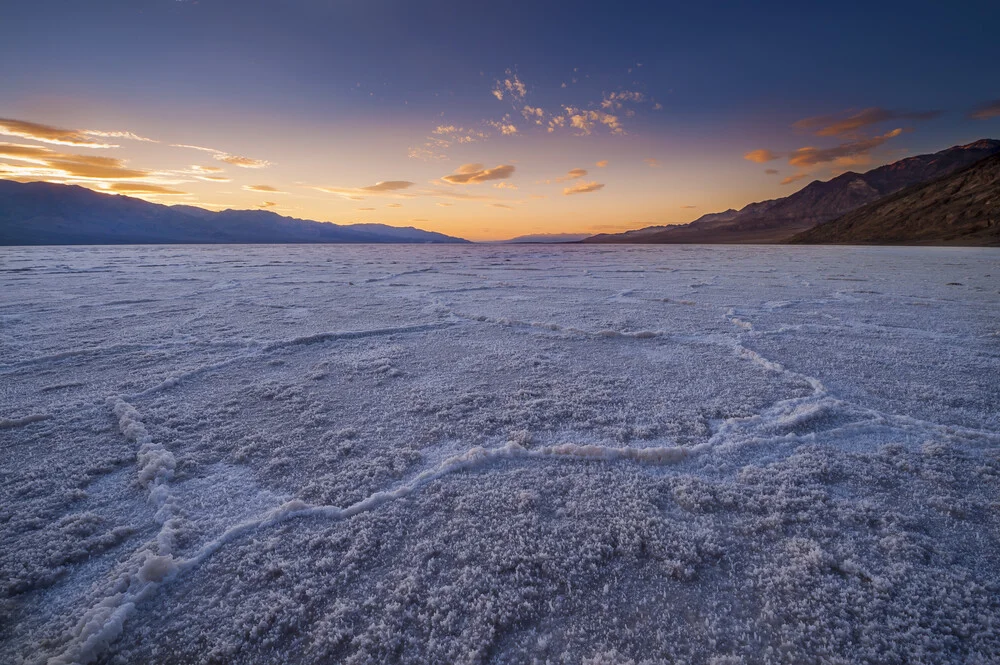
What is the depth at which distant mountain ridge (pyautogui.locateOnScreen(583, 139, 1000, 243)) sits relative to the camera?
11900 cm

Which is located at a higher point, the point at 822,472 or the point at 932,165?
the point at 932,165

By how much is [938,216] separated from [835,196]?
310 ft

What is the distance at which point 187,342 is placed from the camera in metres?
3.73

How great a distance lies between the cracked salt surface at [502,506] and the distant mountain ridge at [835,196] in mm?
126796

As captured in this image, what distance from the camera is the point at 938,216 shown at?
50.3 m

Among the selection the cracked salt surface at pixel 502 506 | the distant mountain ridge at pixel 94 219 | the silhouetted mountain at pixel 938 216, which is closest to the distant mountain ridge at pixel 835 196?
the silhouetted mountain at pixel 938 216

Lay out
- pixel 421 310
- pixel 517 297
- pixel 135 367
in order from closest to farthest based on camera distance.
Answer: pixel 135 367 → pixel 421 310 → pixel 517 297

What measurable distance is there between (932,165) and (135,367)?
675 feet

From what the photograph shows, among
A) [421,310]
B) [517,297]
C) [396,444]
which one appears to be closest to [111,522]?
[396,444]

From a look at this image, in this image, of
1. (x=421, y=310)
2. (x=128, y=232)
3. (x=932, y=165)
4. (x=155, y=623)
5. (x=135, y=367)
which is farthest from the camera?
(x=128, y=232)

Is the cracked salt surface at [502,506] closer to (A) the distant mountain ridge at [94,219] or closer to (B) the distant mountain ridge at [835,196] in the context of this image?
(B) the distant mountain ridge at [835,196]

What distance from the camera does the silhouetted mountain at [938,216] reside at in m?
44.1

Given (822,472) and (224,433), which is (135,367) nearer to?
(224,433)

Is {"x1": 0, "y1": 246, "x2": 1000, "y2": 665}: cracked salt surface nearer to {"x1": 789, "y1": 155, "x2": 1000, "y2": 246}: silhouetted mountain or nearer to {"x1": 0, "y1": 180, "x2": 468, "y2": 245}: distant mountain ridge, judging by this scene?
{"x1": 789, "y1": 155, "x2": 1000, "y2": 246}: silhouetted mountain
